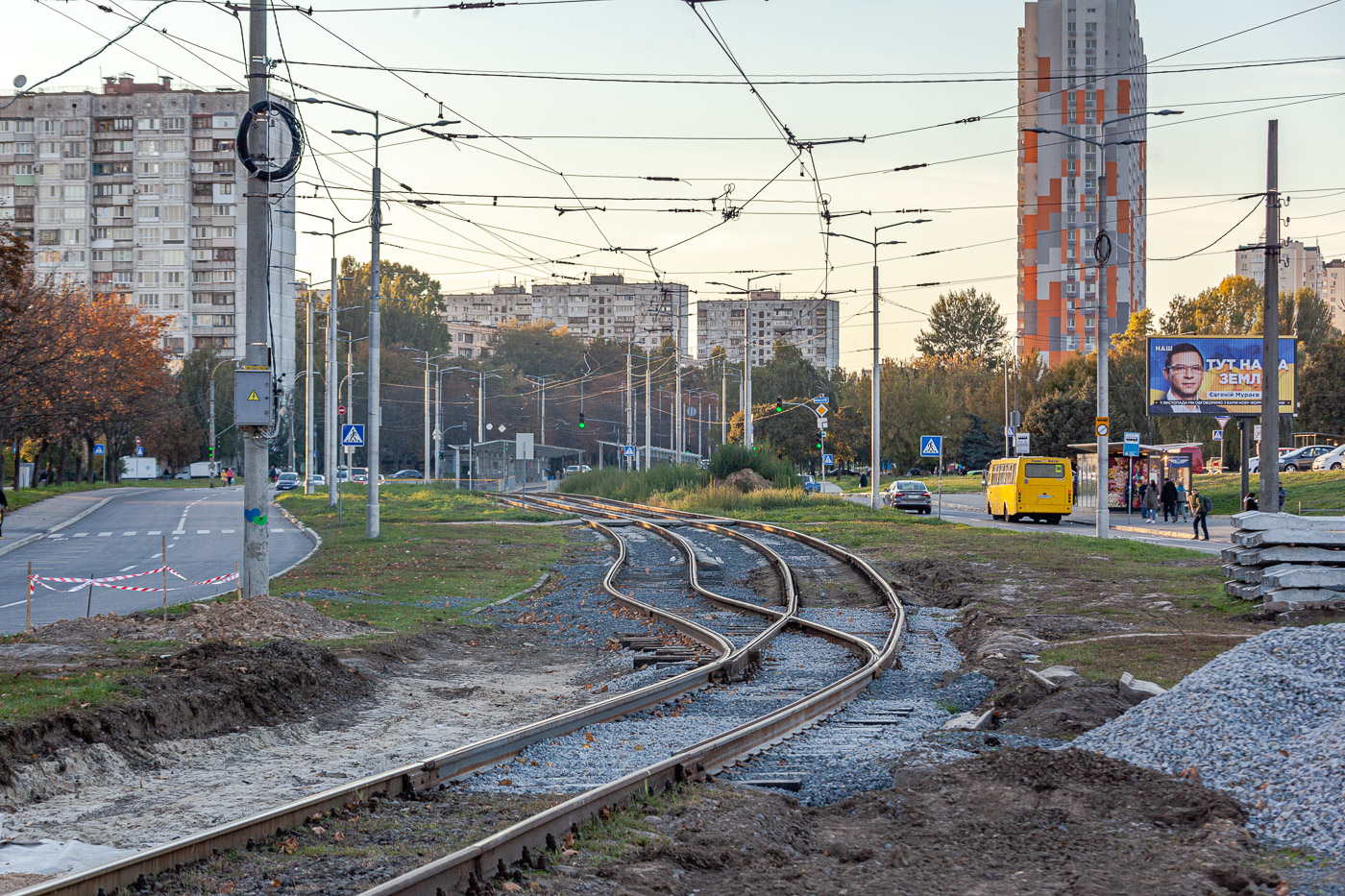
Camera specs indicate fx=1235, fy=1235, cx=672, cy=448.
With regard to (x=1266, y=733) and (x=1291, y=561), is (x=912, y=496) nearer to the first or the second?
(x=1291, y=561)

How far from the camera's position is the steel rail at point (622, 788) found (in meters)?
5.50

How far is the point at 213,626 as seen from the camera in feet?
47.8

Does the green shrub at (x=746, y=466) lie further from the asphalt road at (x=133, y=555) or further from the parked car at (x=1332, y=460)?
the parked car at (x=1332, y=460)

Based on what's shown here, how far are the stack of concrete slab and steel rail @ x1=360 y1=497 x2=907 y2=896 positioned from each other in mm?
5847

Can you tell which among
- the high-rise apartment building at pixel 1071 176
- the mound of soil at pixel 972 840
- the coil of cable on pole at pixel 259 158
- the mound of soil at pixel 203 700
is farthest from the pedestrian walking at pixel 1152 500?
the high-rise apartment building at pixel 1071 176

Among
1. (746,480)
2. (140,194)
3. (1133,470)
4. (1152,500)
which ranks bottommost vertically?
(1152,500)

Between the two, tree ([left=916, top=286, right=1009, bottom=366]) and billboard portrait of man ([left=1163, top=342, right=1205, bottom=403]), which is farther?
tree ([left=916, top=286, right=1009, bottom=366])

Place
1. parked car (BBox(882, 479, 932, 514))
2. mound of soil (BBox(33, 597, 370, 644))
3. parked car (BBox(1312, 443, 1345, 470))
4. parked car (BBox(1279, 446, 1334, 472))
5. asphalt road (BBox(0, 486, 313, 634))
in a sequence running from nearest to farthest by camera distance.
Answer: mound of soil (BBox(33, 597, 370, 644)) < asphalt road (BBox(0, 486, 313, 634)) < parked car (BBox(882, 479, 932, 514)) < parked car (BBox(1312, 443, 1345, 470)) < parked car (BBox(1279, 446, 1334, 472))

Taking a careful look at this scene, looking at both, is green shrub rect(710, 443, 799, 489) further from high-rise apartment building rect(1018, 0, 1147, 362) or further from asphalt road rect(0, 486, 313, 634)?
high-rise apartment building rect(1018, 0, 1147, 362)

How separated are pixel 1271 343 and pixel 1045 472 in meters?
26.5

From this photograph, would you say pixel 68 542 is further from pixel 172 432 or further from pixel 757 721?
pixel 172 432

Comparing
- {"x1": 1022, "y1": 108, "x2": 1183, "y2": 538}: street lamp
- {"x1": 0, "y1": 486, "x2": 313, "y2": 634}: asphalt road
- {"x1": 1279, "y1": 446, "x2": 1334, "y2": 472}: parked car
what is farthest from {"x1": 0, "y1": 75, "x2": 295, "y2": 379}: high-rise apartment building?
{"x1": 1022, "y1": 108, "x2": 1183, "y2": 538}: street lamp

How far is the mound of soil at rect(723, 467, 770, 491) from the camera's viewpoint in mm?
53562

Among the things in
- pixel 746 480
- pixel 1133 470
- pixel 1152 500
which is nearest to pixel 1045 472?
pixel 1152 500
